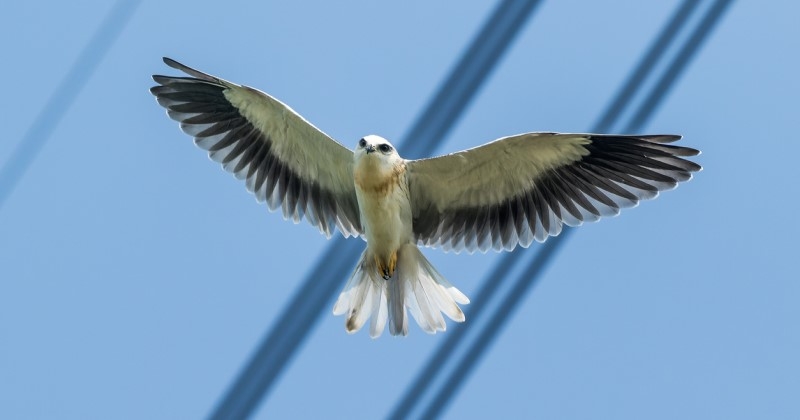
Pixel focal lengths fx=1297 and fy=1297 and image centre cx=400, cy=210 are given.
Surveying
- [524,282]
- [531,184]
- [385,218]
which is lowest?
[385,218]

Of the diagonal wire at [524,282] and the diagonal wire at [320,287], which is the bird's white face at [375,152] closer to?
the diagonal wire at [320,287]

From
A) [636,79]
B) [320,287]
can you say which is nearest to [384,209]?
[320,287]

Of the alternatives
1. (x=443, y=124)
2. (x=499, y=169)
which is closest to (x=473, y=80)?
(x=443, y=124)

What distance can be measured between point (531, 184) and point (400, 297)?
24.3 inches

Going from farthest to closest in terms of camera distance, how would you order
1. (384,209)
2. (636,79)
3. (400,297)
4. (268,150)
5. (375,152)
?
(636,79) → (268,150) → (400,297) → (384,209) → (375,152)

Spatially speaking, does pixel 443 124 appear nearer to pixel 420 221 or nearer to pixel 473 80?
pixel 473 80

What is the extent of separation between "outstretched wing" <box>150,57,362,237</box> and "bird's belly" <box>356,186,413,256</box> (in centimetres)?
23

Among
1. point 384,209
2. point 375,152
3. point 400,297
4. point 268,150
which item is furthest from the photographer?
point 268,150

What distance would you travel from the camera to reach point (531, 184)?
461cm

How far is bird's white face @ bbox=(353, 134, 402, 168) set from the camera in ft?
14.2

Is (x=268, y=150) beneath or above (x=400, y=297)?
above

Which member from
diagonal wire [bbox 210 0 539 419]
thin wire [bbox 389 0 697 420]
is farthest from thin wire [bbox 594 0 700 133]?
diagonal wire [bbox 210 0 539 419]

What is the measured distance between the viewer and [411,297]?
4.55 metres

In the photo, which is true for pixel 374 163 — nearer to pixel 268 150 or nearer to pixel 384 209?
pixel 384 209
